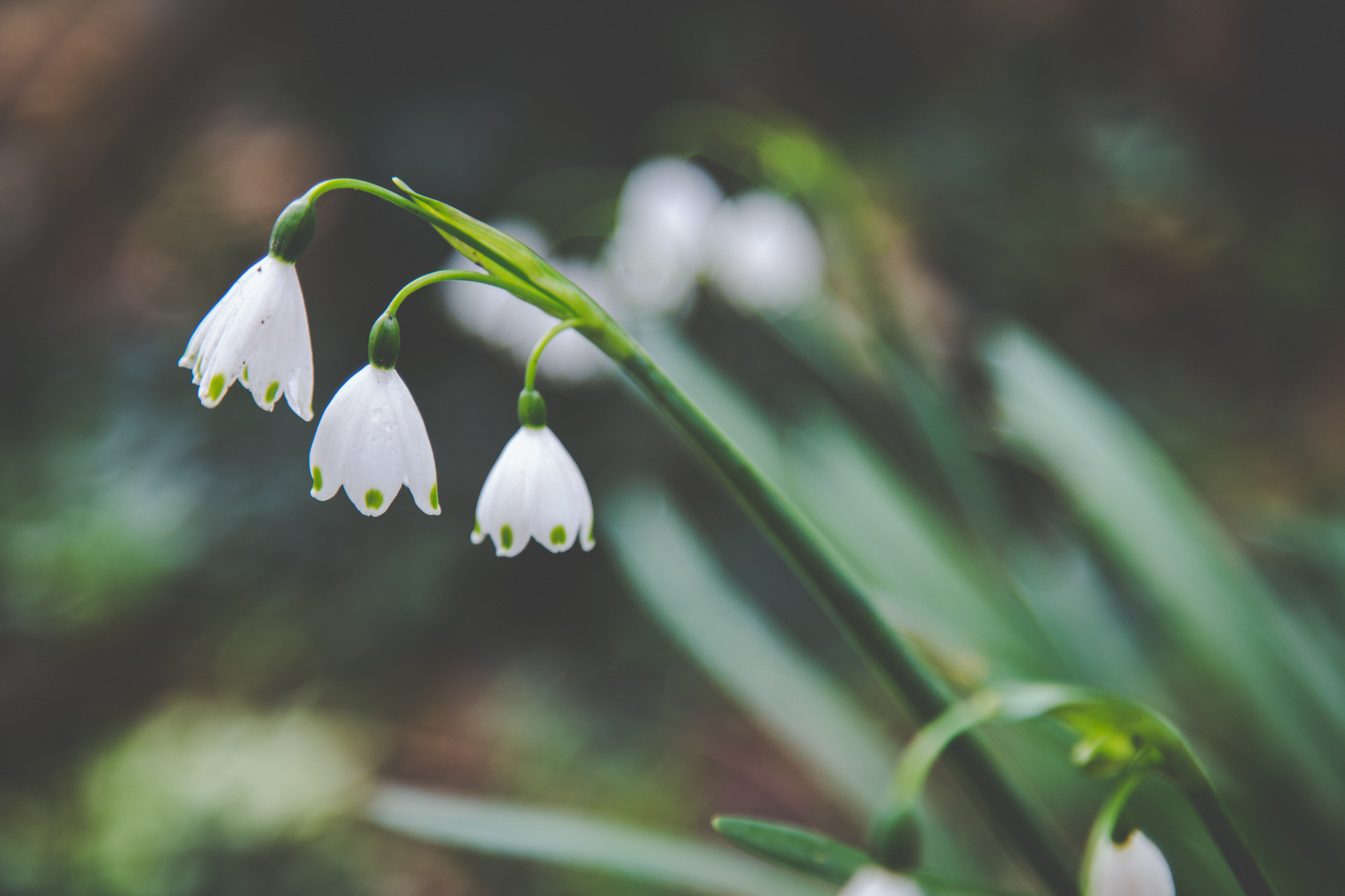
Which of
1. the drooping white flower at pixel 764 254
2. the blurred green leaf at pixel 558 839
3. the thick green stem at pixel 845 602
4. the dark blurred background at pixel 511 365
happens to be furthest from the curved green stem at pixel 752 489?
the dark blurred background at pixel 511 365

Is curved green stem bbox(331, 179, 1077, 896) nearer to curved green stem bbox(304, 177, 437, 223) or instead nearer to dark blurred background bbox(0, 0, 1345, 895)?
curved green stem bbox(304, 177, 437, 223)

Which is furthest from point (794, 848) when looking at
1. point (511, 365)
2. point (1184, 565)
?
point (511, 365)

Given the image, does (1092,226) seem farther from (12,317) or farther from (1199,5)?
(12,317)

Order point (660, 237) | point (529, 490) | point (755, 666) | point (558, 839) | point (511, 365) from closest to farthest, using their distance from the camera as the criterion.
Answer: point (529, 490) → point (558, 839) → point (755, 666) → point (660, 237) → point (511, 365)

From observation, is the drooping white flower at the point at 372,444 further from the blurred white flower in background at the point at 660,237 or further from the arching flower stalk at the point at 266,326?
the blurred white flower in background at the point at 660,237

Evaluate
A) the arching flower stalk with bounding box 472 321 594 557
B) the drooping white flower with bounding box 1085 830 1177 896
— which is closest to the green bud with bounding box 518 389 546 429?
the arching flower stalk with bounding box 472 321 594 557

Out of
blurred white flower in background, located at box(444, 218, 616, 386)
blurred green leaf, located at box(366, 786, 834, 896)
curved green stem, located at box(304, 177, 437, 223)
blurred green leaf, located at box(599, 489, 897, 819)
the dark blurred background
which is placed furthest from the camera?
the dark blurred background

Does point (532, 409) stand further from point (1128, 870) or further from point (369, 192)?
point (1128, 870)
